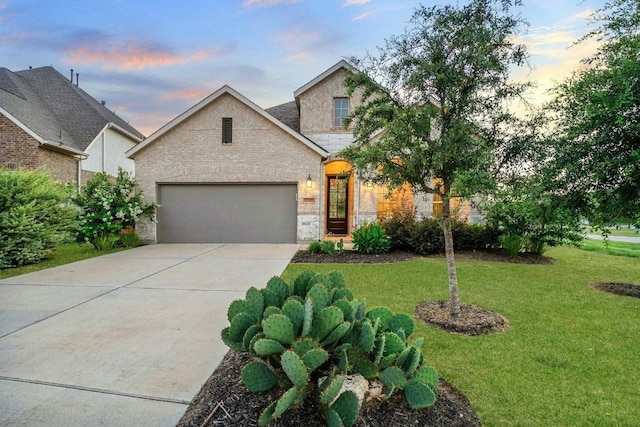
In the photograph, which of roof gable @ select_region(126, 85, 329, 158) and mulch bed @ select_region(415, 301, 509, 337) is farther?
roof gable @ select_region(126, 85, 329, 158)

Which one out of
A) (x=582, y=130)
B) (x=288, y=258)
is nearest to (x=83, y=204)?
(x=288, y=258)

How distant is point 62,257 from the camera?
9508 mm

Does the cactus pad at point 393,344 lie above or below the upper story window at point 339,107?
below

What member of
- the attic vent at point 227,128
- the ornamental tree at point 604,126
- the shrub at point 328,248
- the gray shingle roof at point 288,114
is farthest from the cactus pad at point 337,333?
the gray shingle roof at point 288,114

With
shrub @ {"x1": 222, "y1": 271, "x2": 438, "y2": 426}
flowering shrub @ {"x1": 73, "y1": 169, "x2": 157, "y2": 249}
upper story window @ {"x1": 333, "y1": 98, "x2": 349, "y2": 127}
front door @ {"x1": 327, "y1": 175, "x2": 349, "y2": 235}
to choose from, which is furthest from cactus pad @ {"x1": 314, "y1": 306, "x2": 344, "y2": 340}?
front door @ {"x1": 327, "y1": 175, "x2": 349, "y2": 235}

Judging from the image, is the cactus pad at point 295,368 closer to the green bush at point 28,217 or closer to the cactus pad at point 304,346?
the cactus pad at point 304,346

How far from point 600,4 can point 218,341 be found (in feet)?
24.2

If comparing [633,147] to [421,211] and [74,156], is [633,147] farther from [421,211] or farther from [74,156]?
[74,156]

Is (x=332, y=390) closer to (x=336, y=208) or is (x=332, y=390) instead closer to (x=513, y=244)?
(x=513, y=244)

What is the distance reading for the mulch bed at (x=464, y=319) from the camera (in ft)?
13.6

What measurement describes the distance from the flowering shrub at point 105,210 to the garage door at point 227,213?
119cm

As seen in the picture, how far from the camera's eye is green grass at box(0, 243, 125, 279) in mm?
7541

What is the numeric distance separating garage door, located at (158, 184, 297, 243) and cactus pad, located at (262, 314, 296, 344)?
1062cm

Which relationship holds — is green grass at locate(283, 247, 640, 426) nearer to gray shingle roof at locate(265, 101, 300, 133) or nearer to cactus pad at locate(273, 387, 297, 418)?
cactus pad at locate(273, 387, 297, 418)
